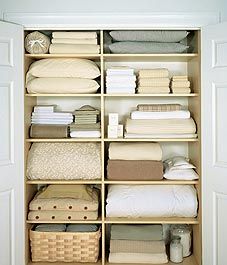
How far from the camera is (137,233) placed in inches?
127

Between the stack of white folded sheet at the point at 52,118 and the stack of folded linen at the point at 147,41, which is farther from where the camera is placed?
the stack of white folded sheet at the point at 52,118

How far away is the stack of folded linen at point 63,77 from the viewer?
313cm

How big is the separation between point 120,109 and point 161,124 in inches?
20.3

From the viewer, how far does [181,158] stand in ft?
11.0

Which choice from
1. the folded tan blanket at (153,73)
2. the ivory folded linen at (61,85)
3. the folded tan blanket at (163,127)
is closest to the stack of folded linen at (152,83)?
the folded tan blanket at (153,73)

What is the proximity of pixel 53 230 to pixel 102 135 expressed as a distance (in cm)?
83

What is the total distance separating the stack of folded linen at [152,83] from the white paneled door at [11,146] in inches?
35.8

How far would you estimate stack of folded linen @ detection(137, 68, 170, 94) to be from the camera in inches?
124

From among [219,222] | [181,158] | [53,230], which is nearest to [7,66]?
[53,230]

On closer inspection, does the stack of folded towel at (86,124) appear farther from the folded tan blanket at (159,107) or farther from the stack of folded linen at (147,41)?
the stack of folded linen at (147,41)

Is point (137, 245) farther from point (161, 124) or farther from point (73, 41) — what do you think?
point (73, 41)

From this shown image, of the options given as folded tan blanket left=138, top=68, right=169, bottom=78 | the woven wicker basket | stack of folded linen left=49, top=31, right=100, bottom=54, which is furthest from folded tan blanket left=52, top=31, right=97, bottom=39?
→ the woven wicker basket

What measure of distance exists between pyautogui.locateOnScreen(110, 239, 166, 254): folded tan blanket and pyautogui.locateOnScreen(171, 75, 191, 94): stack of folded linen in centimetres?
118

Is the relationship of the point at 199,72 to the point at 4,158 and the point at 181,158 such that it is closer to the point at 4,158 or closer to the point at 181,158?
the point at 181,158
